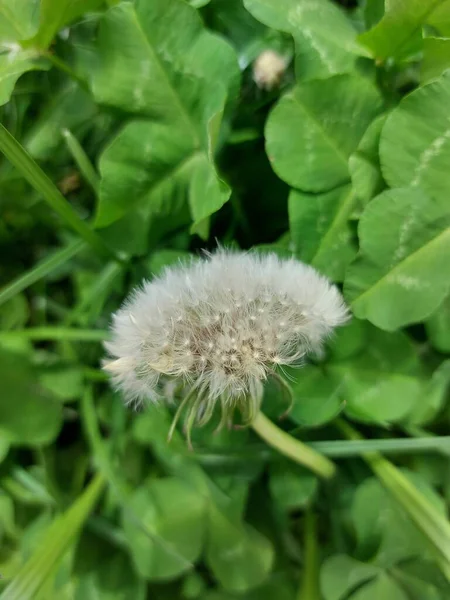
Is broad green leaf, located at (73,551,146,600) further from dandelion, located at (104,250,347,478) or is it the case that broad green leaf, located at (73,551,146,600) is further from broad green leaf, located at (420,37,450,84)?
broad green leaf, located at (420,37,450,84)

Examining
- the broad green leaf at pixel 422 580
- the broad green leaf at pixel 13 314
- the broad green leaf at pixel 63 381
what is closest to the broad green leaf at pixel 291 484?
the broad green leaf at pixel 422 580

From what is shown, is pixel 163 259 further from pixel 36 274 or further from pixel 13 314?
pixel 13 314

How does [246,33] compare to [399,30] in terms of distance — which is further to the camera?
[246,33]

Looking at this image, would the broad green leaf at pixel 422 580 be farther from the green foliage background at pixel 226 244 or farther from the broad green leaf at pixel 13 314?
the broad green leaf at pixel 13 314

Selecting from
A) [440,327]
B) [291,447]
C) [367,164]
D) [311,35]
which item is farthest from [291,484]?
[311,35]

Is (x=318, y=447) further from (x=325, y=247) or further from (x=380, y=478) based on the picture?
(x=325, y=247)

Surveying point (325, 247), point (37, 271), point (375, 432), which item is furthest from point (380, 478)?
point (37, 271)
